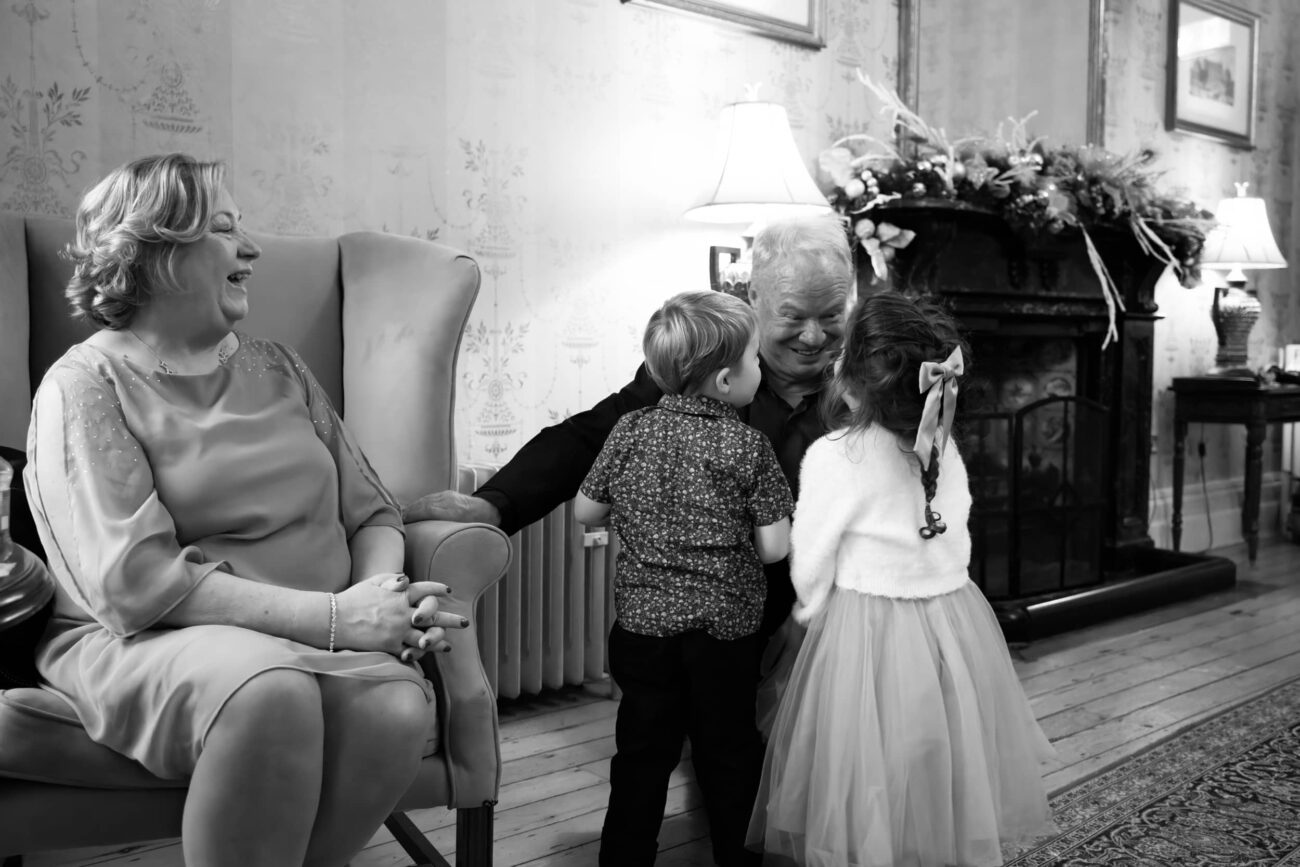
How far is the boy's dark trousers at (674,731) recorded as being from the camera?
1.65 m

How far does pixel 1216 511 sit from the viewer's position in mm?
4785

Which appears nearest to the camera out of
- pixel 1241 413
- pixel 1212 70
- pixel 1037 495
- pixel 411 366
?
pixel 411 366

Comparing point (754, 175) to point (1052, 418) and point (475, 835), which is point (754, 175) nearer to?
point (1052, 418)

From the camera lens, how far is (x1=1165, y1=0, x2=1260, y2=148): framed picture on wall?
4398mm

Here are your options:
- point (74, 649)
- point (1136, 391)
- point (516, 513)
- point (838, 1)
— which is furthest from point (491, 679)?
point (1136, 391)

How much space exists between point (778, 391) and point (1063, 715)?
3.78 ft

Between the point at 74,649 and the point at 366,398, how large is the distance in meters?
0.68

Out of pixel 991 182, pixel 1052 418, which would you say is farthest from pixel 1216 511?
pixel 991 182

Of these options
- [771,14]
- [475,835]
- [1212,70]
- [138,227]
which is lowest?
[475,835]

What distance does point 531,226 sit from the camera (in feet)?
8.91

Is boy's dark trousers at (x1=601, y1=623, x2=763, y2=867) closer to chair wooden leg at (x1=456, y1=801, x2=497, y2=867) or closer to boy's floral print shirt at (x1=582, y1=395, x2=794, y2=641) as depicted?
boy's floral print shirt at (x1=582, y1=395, x2=794, y2=641)

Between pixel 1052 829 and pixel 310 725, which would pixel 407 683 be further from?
pixel 1052 829

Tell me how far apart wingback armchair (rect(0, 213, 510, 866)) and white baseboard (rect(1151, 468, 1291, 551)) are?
3.60m

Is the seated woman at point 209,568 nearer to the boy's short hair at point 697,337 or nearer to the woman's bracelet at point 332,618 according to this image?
the woman's bracelet at point 332,618
